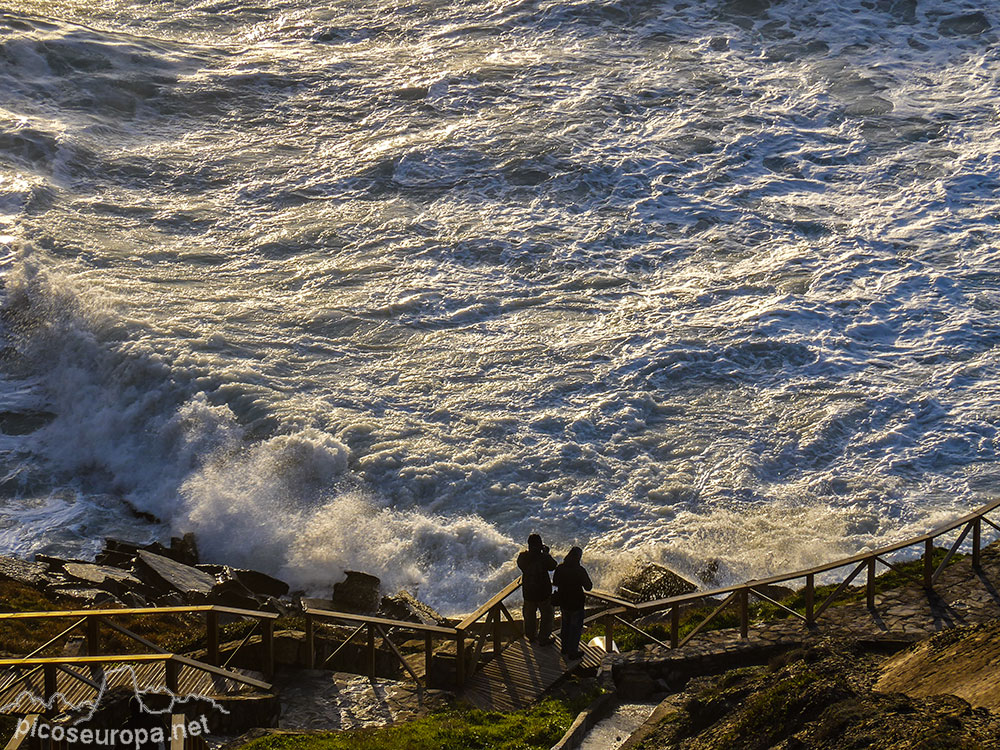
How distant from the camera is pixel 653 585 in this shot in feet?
57.7

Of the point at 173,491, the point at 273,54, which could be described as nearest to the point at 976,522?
the point at 173,491

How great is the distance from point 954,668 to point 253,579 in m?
11.7

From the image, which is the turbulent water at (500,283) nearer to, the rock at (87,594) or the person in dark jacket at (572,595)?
the rock at (87,594)

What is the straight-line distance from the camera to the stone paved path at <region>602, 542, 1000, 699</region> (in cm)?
1271

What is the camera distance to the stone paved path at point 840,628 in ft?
41.7

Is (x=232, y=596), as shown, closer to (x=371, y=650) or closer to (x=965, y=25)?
(x=371, y=650)

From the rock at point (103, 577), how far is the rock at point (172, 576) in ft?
0.65

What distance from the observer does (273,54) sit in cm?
4091

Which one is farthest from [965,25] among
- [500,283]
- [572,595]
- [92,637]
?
[92,637]

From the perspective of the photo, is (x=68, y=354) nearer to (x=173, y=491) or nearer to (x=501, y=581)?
(x=173, y=491)

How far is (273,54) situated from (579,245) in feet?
56.4

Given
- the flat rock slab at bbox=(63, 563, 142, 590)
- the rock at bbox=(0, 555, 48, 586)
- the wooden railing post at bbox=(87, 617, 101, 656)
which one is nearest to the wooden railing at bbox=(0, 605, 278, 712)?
the wooden railing post at bbox=(87, 617, 101, 656)

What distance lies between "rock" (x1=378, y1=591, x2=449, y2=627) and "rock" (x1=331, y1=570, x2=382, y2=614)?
0.27 meters

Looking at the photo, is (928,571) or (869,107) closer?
(928,571)
